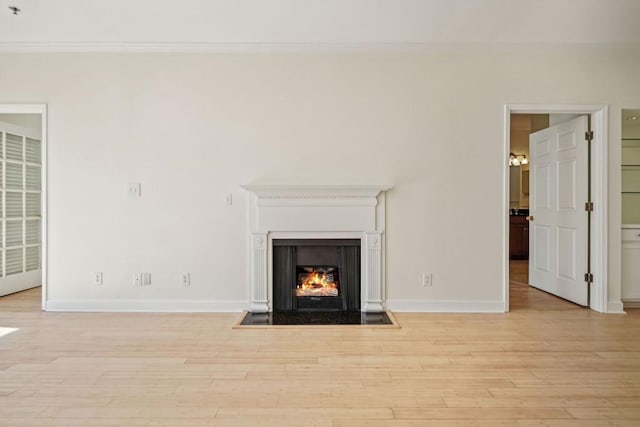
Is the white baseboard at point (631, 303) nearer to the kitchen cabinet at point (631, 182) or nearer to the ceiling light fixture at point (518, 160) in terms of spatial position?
the kitchen cabinet at point (631, 182)

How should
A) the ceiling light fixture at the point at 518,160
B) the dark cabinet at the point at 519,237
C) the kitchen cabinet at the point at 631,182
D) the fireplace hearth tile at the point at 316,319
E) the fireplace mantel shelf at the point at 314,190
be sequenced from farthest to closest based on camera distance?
the ceiling light fixture at the point at 518,160
the dark cabinet at the point at 519,237
the kitchen cabinet at the point at 631,182
the fireplace mantel shelf at the point at 314,190
the fireplace hearth tile at the point at 316,319

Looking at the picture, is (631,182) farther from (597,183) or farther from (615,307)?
(615,307)

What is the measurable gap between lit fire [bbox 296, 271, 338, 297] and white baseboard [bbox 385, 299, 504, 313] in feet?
1.85

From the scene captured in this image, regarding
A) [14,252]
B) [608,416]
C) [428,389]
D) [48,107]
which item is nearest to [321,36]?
[48,107]

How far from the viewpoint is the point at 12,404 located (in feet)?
7.22

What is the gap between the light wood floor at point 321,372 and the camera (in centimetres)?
211

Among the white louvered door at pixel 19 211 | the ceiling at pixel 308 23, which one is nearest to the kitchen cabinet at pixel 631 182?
the ceiling at pixel 308 23

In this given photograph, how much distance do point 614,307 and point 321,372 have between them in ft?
10.5

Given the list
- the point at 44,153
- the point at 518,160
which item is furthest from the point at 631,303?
the point at 44,153

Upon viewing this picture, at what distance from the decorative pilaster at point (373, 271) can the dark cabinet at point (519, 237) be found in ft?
16.5

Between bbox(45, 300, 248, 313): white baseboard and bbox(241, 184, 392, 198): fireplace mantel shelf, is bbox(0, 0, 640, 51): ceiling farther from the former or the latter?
bbox(45, 300, 248, 313): white baseboard

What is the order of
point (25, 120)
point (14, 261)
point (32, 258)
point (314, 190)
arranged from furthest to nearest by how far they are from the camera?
point (25, 120)
point (32, 258)
point (14, 261)
point (314, 190)

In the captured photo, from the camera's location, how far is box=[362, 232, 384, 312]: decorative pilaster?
160 inches

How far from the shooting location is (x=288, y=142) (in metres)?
4.10
